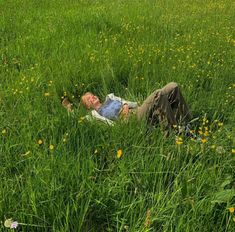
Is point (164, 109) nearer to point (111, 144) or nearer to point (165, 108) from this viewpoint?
point (165, 108)

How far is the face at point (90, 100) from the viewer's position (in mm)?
3914

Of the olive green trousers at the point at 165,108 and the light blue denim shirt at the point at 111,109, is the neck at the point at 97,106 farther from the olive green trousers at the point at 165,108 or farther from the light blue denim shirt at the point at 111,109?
the olive green trousers at the point at 165,108

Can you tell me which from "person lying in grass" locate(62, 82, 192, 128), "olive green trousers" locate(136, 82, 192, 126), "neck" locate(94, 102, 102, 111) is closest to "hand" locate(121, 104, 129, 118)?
"person lying in grass" locate(62, 82, 192, 128)

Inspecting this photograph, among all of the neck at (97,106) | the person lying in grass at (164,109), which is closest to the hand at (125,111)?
the person lying in grass at (164,109)

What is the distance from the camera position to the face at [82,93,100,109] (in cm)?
391

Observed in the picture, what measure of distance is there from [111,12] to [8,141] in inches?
202

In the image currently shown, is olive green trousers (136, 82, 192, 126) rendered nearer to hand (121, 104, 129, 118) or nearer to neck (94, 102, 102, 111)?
hand (121, 104, 129, 118)

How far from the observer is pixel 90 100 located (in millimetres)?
3959

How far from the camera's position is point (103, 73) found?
4520 millimetres

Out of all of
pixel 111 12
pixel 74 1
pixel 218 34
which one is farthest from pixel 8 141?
pixel 74 1

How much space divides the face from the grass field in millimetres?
219

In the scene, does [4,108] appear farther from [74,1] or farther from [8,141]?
[74,1]

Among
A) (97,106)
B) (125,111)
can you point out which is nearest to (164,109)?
(125,111)

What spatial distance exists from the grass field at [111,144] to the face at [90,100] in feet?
0.72
